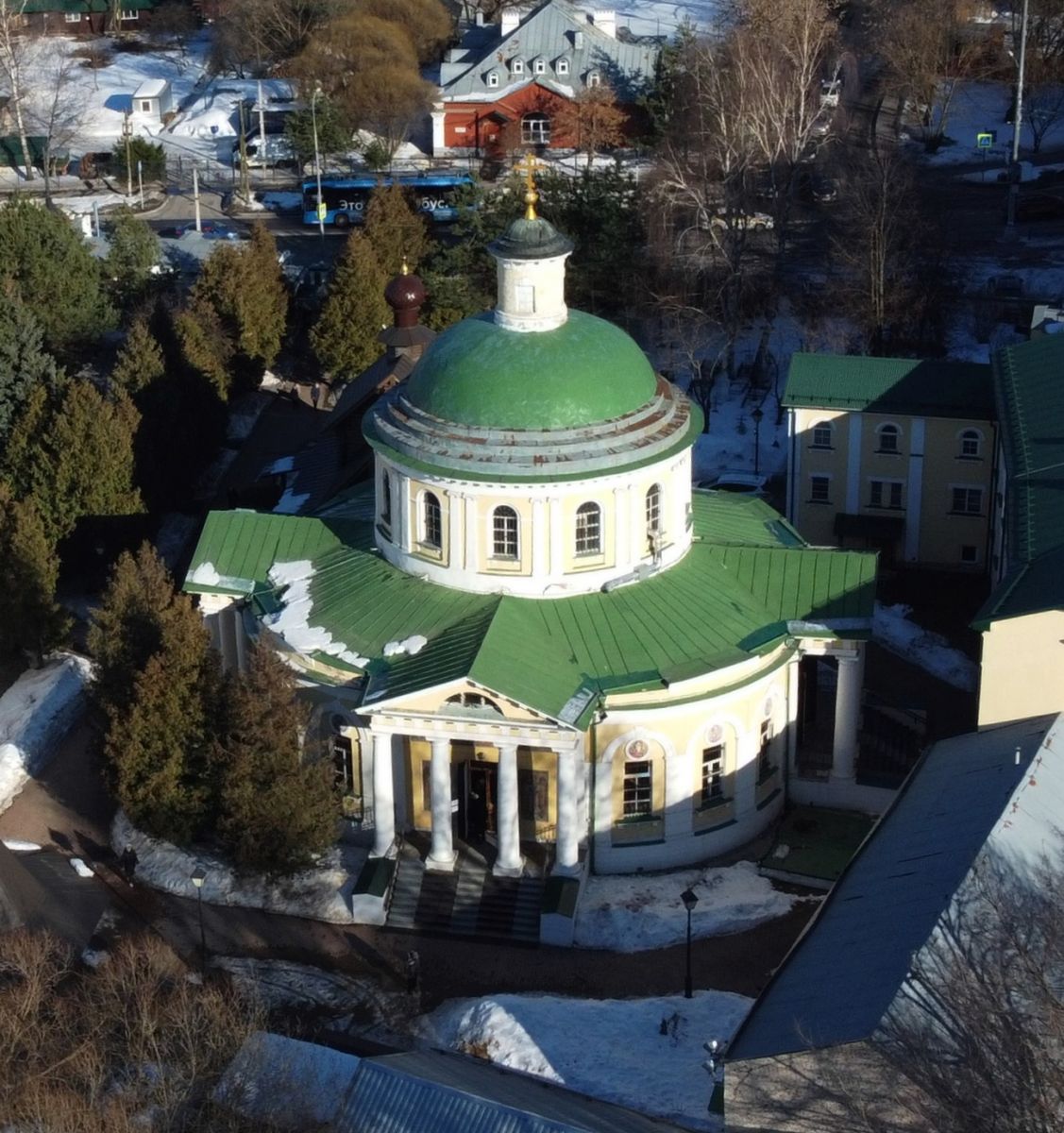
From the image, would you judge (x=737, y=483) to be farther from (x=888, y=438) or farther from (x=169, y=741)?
(x=169, y=741)

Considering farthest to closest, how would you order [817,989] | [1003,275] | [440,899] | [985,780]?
1. [1003,275]
2. [440,899]
3. [985,780]
4. [817,989]

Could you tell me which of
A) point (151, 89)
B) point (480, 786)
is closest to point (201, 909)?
point (480, 786)

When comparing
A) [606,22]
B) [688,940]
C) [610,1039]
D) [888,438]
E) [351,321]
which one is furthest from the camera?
[606,22]

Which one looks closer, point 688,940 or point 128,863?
point 688,940

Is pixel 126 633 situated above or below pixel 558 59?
below

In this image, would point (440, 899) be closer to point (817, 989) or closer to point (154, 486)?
point (817, 989)

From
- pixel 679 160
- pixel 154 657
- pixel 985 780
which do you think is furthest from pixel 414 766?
pixel 679 160

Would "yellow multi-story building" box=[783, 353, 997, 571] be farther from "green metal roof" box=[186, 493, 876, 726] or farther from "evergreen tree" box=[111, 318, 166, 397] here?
"evergreen tree" box=[111, 318, 166, 397]
